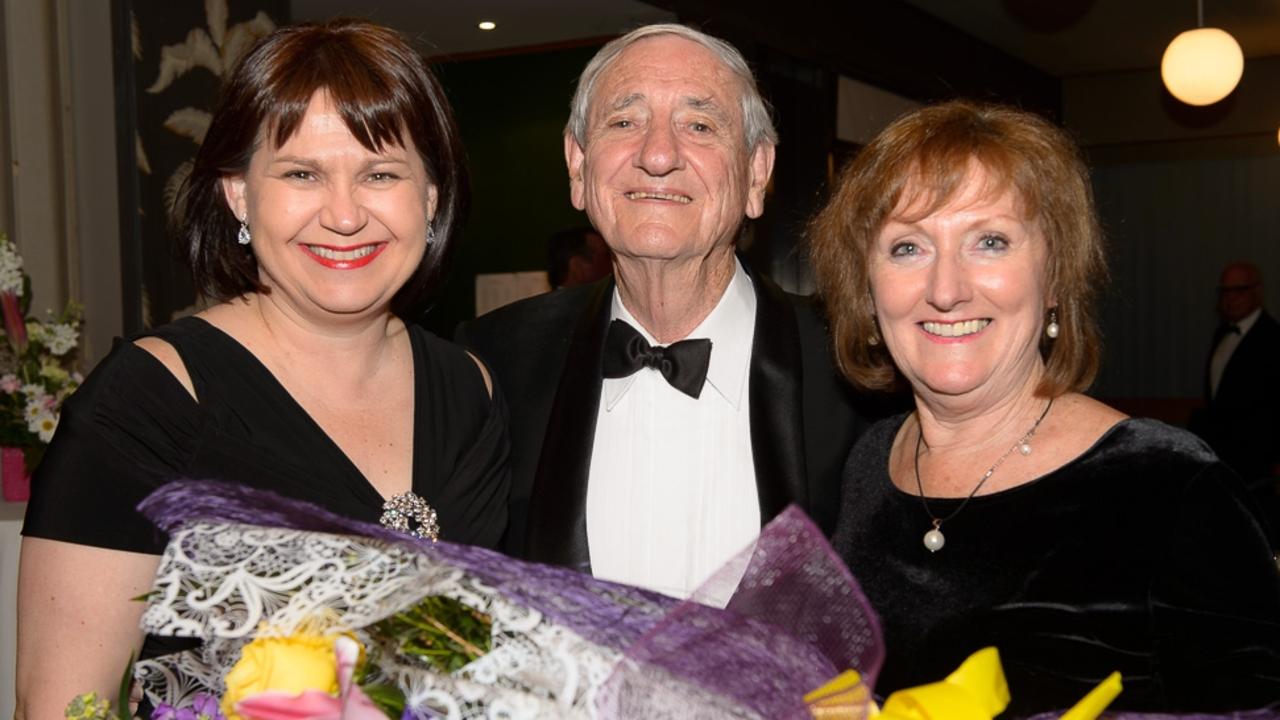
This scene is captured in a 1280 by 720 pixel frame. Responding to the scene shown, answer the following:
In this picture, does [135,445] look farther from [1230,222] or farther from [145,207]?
[1230,222]

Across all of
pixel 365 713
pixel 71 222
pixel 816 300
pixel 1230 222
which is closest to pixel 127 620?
pixel 365 713

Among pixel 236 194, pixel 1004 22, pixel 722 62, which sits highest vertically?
pixel 1004 22

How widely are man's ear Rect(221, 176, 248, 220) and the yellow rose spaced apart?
1.29 meters

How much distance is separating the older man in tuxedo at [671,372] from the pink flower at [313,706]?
4.60ft

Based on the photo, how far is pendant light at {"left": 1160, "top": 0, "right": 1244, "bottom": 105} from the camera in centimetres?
851

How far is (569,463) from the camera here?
2.35m

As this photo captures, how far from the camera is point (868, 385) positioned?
2180mm

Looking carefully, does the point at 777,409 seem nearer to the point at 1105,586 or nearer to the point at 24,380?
the point at 1105,586

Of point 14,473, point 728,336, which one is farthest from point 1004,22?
point 728,336

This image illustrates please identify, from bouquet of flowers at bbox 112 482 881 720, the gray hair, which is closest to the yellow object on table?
bouquet of flowers at bbox 112 482 881 720

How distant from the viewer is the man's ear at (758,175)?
2.56 metres

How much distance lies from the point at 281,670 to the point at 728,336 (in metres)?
1.74

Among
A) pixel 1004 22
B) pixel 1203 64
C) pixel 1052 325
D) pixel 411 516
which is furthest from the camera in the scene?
pixel 1004 22

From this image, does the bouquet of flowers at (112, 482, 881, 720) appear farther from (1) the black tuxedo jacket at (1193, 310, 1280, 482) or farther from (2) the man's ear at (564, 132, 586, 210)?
(1) the black tuxedo jacket at (1193, 310, 1280, 482)
